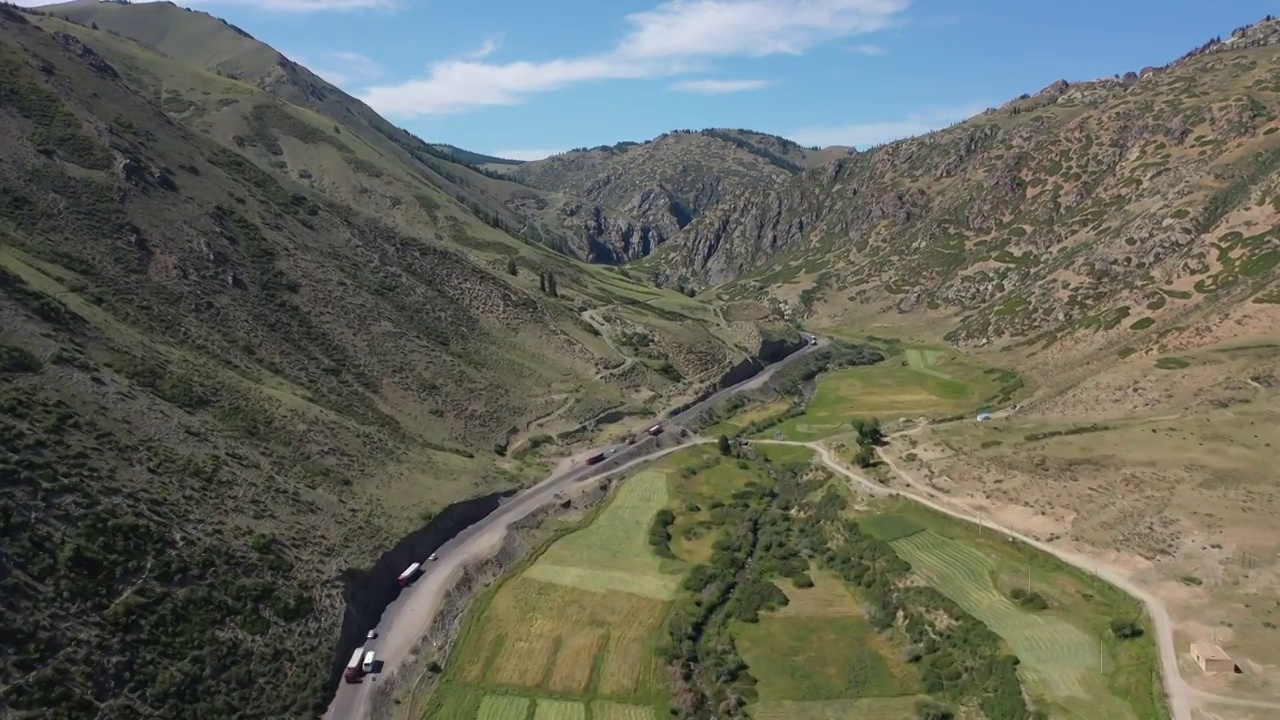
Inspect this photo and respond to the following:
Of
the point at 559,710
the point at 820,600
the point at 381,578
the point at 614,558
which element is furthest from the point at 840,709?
the point at 381,578

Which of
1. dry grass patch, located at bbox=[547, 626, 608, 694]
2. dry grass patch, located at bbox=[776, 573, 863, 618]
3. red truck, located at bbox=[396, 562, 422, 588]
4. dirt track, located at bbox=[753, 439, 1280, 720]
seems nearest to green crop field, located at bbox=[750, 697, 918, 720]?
dry grass patch, located at bbox=[776, 573, 863, 618]

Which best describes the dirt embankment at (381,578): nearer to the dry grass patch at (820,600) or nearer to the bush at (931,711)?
the dry grass patch at (820,600)

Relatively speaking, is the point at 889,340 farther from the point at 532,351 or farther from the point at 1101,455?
the point at 1101,455

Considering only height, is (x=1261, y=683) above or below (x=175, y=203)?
below

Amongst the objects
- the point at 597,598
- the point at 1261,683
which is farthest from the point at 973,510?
the point at 597,598

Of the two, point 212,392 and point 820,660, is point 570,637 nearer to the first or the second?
point 820,660

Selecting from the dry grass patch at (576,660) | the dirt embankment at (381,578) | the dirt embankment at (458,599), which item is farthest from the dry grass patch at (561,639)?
the dirt embankment at (381,578)
